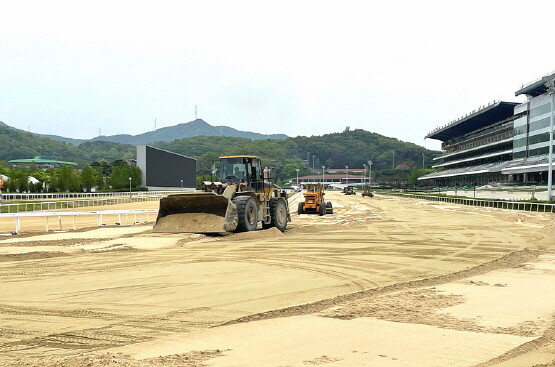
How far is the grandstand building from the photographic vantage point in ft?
266

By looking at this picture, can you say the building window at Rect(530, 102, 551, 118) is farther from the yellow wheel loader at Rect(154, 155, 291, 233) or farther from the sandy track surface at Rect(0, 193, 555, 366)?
the sandy track surface at Rect(0, 193, 555, 366)

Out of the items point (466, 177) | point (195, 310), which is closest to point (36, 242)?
point (195, 310)

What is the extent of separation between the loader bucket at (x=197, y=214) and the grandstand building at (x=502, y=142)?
44027 millimetres

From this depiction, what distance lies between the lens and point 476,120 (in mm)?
122625

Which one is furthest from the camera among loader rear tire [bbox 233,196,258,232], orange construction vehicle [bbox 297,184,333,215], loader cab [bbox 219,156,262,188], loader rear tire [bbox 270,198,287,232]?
orange construction vehicle [bbox 297,184,333,215]

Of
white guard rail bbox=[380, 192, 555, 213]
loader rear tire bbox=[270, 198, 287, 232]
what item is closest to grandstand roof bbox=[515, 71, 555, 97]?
white guard rail bbox=[380, 192, 555, 213]

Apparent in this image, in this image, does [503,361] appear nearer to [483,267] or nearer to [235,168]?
[483,267]

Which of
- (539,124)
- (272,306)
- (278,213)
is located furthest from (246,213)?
(539,124)

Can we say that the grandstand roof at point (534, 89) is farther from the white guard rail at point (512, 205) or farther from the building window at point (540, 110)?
the white guard rail at point (512, 205)

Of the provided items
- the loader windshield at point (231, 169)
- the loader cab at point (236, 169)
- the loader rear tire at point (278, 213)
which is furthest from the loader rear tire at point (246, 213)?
the loader rear tire at point (278, 213)

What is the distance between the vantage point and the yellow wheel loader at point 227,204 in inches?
787

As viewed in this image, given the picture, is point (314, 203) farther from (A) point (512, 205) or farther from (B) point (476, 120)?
(B) point (476, 120)

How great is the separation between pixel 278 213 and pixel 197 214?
4.34 m

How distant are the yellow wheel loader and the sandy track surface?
3.24 meters
